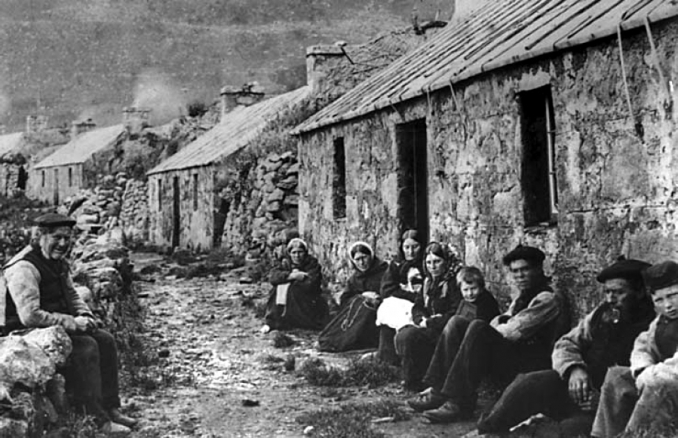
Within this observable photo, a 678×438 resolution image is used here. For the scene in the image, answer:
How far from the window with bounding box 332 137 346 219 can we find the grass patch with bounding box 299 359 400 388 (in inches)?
209

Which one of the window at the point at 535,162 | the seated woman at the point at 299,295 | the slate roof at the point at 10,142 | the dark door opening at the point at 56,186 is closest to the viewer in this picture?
the window at the point at 535,162

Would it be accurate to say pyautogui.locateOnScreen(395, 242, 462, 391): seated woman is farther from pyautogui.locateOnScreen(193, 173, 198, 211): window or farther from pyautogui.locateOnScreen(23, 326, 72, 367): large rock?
pyautogui.locateOnScreen(193, 173, 198, 211): window

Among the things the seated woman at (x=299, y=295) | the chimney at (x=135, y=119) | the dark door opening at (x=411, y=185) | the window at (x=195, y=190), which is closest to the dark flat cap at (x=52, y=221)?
the seated woman at (x=299, y=295)

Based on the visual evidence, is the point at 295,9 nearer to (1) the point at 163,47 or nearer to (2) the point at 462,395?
(1) the point at 163,47

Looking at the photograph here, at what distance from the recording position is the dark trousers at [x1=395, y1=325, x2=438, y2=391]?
7.65 m

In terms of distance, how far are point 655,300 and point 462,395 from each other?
6.50 ft

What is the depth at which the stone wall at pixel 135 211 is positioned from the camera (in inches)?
1124

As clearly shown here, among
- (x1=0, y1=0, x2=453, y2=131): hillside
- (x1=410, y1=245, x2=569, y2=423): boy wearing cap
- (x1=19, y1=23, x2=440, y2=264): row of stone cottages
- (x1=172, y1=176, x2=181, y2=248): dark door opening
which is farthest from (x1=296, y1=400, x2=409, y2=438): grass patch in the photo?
(x1=0, y1=0, x2=453, y2=131): hillside

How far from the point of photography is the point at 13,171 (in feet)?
139

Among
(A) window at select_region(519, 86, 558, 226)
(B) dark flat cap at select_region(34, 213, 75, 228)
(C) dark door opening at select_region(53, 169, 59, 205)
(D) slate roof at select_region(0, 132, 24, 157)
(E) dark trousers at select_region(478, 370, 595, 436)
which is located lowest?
(E) dark trousers at select_region(478, 370, 595, 436)

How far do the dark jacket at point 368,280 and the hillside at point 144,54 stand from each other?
45.8 metres

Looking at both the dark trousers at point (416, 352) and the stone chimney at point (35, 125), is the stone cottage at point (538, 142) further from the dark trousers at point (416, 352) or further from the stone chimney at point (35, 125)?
the stone chimney at point (35, 125)

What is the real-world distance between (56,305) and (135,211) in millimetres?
23643

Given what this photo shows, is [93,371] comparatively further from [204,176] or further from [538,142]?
[204,176]
